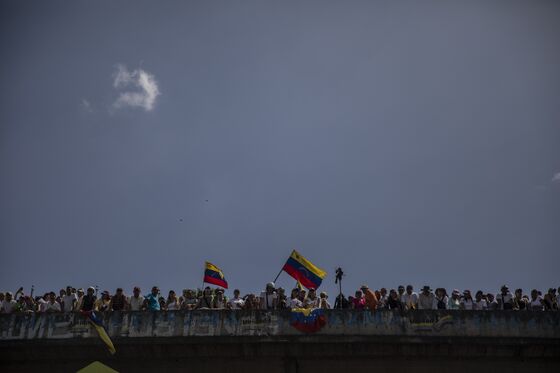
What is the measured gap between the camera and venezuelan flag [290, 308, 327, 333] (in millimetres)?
17828

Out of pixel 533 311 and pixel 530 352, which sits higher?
pixel 533 311

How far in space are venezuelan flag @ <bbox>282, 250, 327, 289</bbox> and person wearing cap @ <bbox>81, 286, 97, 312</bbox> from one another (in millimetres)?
6505

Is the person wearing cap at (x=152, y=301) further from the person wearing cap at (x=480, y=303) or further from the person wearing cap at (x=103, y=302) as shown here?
the person wearing cap at (x=480, y=303)

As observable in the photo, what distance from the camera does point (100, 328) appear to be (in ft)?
58.5

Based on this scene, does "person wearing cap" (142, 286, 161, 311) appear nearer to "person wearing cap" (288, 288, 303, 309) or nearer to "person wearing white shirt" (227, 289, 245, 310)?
"person wearing white shirt" (227, 289, 245, 310)

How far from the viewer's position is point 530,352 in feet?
57.7

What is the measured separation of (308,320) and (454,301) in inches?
195

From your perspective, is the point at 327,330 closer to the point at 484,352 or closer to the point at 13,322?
the point at 484,352

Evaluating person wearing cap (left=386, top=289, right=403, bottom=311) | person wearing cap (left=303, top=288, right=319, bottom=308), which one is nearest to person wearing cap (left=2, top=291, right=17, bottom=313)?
person wearing cap (left=303, top=288, right=319, bottom=308)

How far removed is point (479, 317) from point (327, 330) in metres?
4.84

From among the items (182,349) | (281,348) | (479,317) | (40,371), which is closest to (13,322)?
(40,371)

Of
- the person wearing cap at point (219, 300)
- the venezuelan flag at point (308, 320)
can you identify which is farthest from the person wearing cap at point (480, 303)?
the person wearing cap at point (219, 300)

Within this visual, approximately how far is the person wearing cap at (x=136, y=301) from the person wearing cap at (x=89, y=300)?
1154 mm

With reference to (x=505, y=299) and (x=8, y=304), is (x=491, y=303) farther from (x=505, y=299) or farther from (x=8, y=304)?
(x=8, y=304)
